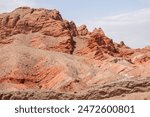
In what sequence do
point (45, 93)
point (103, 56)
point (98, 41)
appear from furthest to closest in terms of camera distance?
point (98, 41)
point (103, 56)
point (45, 93)

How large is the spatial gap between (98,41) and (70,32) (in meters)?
8.85

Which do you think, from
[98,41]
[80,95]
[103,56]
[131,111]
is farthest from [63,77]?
[131,111]

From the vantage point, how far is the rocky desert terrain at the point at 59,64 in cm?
989

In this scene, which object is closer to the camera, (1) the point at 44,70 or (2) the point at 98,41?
(1) the point at 44,70

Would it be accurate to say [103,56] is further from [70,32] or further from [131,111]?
[131,111]

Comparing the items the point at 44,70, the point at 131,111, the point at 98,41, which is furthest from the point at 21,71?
the point at 131,111

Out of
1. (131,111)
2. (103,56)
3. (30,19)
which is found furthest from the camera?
(30,19)

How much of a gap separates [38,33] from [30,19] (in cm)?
597

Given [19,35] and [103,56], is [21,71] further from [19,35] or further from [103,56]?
[19,35]

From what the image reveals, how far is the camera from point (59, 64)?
4553 centimetres

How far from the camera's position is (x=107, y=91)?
9.84 meters

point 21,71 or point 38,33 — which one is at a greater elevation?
point 38,33

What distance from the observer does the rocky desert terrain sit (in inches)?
389

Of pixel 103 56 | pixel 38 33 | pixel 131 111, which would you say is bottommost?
pixel 131 111
